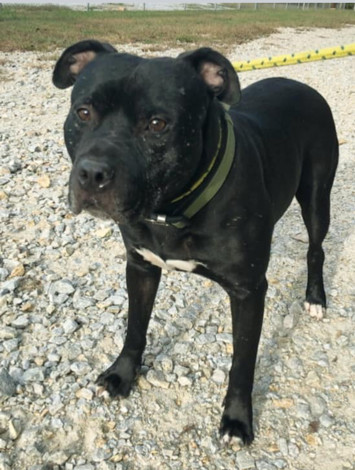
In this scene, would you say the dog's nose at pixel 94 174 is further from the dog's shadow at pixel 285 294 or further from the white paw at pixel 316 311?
the white paw at pixel 316 311

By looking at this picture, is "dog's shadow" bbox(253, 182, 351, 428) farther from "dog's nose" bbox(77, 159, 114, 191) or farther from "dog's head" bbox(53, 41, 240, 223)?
"dog's nose" bbox(77, 159, 114, 191)

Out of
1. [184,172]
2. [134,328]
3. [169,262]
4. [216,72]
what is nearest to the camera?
[184,172]

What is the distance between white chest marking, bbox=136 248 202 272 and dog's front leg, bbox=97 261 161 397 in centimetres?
20

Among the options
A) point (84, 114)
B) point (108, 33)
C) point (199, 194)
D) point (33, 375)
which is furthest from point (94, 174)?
point (108, 33)

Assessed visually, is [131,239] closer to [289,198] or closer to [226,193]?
[226,193]

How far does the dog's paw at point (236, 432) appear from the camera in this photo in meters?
2.99

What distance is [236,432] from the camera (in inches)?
118

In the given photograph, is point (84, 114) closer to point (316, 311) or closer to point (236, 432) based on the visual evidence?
point (236, 432)

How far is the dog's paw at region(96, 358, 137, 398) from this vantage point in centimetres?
326

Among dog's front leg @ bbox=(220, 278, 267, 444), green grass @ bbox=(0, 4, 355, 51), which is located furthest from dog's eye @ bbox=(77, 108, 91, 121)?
green grass @ bbox=(0, 4, 355, 51)

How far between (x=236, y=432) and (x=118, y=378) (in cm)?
78

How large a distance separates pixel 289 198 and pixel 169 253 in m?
1.05

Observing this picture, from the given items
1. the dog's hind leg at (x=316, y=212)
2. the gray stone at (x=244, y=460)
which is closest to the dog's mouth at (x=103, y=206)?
the gray stone at (x=244, y=460)

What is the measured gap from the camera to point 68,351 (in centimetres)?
359
